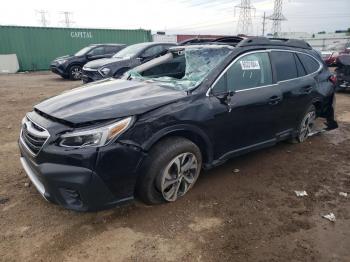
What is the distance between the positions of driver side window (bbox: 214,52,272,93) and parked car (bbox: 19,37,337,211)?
0.01m

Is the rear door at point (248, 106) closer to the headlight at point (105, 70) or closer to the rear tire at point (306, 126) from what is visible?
the rear tire at point (306, 126)

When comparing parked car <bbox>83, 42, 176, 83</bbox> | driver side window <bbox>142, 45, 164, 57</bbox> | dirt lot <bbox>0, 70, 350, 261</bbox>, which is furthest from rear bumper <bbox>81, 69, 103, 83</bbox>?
dirt lot <bbox>0, 70, 350, 261</bbox>

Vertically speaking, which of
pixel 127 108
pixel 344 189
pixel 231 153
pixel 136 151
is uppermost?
pixel 127 108

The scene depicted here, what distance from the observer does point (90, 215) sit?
10.8ft

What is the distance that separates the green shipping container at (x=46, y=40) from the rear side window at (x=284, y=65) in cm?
1928

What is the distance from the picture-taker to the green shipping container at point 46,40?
19.8m

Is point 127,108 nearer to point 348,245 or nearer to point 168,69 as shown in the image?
point 168,69

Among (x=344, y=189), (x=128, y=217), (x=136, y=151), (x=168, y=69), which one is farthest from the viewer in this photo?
(x=168, y=69)

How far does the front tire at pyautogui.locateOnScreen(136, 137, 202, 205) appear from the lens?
3180 millimetres

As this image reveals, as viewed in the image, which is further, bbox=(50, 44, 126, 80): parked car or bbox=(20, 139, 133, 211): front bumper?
bbox=(50, 44, 126, 80): parked car

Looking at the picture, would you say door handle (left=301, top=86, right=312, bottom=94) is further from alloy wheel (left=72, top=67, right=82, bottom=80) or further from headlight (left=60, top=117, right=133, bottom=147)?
alloy wheel (left=72, top=67, right=82, bottom=80)

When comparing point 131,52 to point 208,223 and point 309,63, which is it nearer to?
point 309,63

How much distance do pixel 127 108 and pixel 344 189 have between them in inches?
109

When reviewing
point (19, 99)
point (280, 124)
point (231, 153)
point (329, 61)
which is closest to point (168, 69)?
point (231, 153)
